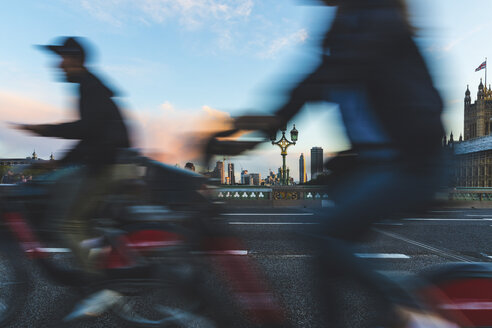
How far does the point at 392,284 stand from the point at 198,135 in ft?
3.00

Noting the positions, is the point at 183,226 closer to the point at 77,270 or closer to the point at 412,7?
the point at 77,270

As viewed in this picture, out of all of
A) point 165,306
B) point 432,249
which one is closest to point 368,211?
point 165,306

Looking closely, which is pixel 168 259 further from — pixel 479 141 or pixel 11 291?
pixel 479 141

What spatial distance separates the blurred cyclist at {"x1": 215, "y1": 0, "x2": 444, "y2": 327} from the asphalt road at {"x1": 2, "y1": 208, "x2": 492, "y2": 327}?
0.07m

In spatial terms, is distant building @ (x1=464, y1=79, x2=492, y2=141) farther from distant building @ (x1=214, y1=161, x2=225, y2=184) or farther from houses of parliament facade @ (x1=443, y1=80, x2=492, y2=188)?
distant building @ (x1=214, y1=161, x2=225, y2=184)

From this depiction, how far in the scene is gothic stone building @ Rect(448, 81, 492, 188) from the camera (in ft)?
255

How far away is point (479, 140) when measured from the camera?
7856 centimetres

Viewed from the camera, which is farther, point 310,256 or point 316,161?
point 316,161

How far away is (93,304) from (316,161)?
4.26 ft

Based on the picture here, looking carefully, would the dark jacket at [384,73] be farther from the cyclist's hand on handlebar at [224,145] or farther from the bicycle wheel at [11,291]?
the bicycle wheel at [11,291]

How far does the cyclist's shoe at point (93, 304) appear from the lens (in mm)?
1685

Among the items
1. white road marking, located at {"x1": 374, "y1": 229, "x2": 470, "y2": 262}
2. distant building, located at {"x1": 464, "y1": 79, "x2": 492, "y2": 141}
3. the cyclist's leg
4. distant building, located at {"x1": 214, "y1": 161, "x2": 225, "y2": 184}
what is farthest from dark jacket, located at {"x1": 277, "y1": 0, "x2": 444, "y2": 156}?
distant building, located at {"x1": 464, "y1": 79, "x2": 492, "y2": 141}

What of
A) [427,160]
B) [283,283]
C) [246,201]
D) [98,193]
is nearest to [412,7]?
[427,160]

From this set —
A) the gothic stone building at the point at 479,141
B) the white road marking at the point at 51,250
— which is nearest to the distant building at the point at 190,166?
the white road marking at the point at 51,250
